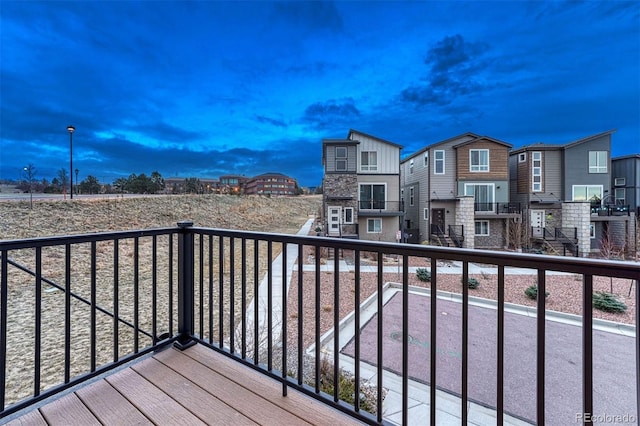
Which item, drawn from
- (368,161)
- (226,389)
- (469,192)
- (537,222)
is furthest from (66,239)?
(537,222)

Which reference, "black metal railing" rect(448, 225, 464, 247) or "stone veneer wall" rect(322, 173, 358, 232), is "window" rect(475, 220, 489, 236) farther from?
"stone veneer wall" rect(322, 173, 358, 232)

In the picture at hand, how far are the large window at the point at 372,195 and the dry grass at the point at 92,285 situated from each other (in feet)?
17.0

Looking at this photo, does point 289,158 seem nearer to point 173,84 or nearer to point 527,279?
point 173,84

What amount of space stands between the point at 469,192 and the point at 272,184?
45246mm

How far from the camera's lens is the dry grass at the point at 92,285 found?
8.18ft

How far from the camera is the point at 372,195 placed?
43.4 ft

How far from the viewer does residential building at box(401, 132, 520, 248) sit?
13008mm

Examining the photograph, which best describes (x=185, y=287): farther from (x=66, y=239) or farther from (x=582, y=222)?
(x=582, y=222)

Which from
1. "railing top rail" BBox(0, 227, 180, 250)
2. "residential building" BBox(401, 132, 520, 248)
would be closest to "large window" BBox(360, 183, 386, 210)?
"residential building" BBox(401, 132, 520, 248)

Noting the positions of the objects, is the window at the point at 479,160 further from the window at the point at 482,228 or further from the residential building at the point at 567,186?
the window at the point at 482,228

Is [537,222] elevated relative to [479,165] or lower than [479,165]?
lower

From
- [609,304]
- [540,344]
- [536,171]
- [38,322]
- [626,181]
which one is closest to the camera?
[540,344]

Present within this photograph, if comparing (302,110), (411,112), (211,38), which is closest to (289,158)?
(302,110)

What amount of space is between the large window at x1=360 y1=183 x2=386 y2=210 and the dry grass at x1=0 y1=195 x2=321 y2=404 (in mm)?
5195
